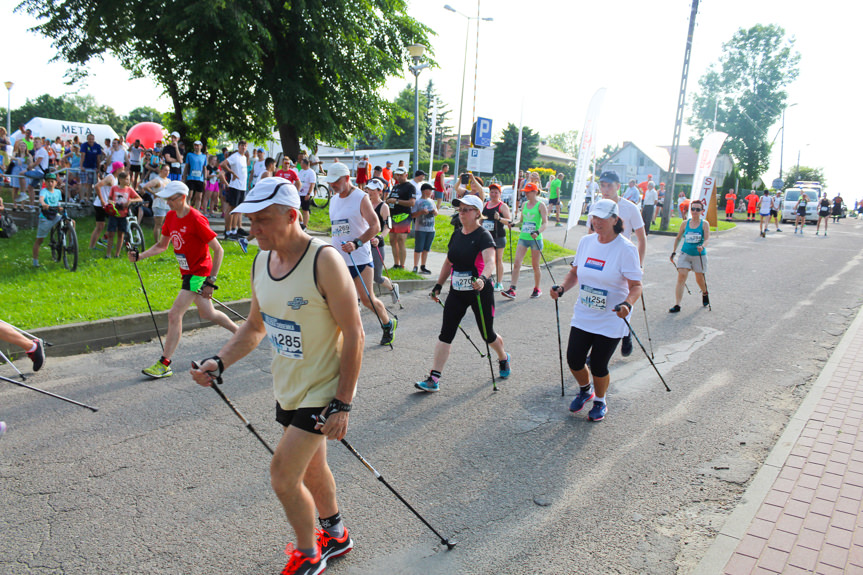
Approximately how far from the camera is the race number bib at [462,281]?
5898 mm

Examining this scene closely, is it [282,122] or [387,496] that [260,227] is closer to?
[387,496]

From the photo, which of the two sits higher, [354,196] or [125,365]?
[354,196]

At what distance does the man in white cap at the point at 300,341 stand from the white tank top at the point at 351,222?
15.2 ft

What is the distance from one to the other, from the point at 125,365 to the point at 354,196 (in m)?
3.29

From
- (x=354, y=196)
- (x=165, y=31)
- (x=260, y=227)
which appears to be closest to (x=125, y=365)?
(x=354, y=196)

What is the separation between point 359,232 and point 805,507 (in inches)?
216

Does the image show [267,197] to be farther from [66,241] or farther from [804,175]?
[804,175]

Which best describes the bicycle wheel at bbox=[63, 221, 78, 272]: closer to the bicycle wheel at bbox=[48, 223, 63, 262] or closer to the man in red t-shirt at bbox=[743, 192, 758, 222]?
the bicycle wheel at bbox=[48, 223, 63, 262]

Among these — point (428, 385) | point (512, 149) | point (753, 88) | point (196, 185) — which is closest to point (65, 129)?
point (196, 185)

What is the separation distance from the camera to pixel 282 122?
60.5 ft

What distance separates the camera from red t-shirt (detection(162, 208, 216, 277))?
5973 mm

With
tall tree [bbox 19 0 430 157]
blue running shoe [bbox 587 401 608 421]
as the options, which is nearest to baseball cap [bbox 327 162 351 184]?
blue running shoe [bbox 587 401 608 421]

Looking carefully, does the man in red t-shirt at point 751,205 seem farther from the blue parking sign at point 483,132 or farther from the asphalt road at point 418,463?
the asphalt road at point 418,463

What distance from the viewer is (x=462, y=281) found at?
19.5 ft
